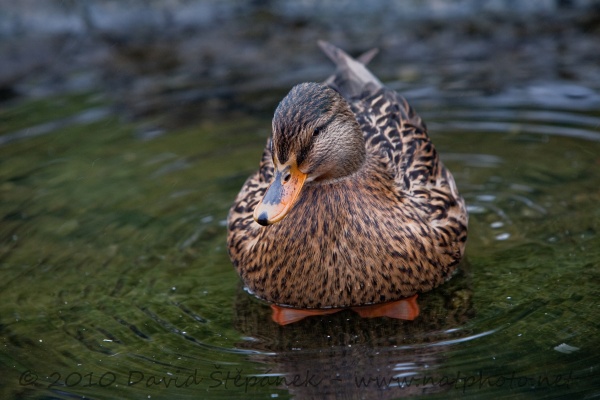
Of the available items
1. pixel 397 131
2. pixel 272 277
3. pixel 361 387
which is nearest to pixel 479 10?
pixel 397 131

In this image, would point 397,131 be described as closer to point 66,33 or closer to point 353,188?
point 353,188

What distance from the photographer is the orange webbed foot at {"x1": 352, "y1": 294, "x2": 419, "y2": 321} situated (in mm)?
5758

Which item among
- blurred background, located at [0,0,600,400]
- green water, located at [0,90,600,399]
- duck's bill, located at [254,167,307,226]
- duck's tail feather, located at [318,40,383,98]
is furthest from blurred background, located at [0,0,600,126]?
duck's bill, located at [254,167,307,226]

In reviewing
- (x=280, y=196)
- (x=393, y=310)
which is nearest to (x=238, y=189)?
(x=393, y=310)

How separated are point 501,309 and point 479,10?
18.3 feet

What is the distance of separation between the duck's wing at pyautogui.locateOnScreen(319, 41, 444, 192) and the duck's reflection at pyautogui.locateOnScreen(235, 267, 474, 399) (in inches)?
31.0

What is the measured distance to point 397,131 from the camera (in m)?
6.69

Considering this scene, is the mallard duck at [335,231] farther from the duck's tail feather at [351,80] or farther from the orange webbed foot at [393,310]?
the duck's tail feather at [351,80]

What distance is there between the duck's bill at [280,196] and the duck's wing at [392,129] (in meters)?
1.02

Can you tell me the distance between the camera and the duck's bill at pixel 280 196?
17.0ft

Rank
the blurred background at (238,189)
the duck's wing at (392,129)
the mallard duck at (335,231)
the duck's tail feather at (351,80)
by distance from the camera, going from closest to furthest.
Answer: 1. the blurred background at (238,189)
2. the mallard duck at (335,231)
3. the duck's wing at (392,129)
4. the duck's tail feather at (351,80)

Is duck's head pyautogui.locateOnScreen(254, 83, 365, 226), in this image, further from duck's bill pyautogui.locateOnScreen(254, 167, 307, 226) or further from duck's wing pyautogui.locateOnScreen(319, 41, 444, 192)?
duck's wing pyautogui.locateOnScreen(319, 41, 444, 192)

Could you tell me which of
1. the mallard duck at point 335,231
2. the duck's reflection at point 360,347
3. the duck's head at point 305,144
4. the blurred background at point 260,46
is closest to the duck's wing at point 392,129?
the mallard duck at point 335,231

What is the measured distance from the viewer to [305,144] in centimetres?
538
